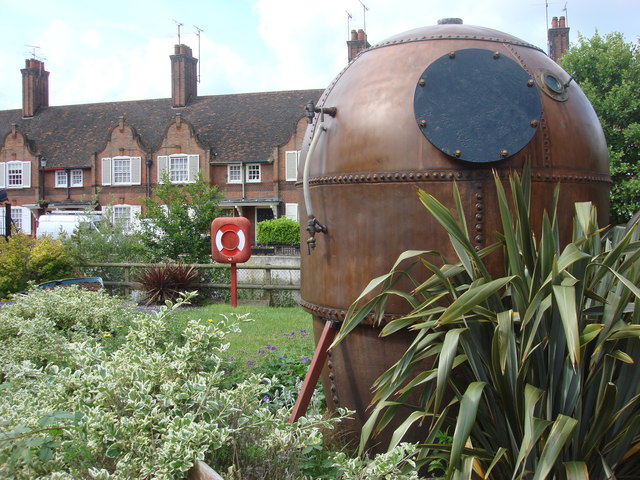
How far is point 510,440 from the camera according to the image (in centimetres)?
343

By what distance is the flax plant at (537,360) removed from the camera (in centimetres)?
305

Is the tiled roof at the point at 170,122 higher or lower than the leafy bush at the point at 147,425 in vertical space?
higher

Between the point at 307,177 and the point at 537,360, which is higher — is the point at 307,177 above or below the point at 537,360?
above

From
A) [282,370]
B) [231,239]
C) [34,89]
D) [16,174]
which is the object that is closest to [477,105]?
[282,370]

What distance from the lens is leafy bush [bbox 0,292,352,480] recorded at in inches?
112

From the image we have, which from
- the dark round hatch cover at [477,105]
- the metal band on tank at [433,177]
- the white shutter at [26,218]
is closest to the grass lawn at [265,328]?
the metal band on tank at [433,177]

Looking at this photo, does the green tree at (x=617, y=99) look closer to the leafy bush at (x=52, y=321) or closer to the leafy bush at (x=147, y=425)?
the leafy bush at (x=52, y=321)

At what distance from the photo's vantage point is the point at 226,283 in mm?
14969

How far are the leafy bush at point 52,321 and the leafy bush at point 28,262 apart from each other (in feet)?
25.6

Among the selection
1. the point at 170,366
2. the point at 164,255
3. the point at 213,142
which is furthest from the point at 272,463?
the point at 213,142

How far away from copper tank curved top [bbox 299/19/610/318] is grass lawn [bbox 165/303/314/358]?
2.56 m

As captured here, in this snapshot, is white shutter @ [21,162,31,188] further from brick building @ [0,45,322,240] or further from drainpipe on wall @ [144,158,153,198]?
drainpipe on wall @ [144,158,153,198]

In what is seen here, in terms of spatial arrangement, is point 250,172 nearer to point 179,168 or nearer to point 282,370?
point 179,168

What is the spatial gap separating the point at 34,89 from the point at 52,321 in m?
41.0
